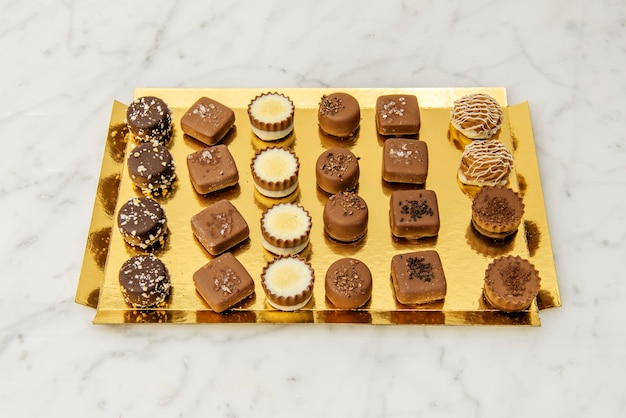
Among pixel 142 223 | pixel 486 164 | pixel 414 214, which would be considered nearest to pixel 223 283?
pixel 142 223

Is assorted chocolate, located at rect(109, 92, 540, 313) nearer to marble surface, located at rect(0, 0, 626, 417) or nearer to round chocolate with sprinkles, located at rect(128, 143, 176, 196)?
round chocolate with sprinkles, located at rect(128, 143, 176, 196)

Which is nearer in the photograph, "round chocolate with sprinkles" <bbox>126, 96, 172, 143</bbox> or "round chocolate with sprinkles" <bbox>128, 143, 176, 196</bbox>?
"round chocolate with sprinkles" <bbox>128, 143, 176, 196</bbox>

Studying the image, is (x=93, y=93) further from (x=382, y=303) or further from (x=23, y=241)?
(x=382, y=303)

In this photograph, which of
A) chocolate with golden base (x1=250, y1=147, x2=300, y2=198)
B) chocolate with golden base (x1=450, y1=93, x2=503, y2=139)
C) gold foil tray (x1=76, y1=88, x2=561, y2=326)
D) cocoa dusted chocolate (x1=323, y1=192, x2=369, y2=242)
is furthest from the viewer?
chocolate with golden base (x1=450, y1=93, x2=503, y2=139)

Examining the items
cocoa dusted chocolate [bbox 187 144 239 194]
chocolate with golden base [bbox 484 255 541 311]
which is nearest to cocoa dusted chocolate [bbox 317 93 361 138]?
cocoa dusted chocolate [bbox 187 144 239 194]

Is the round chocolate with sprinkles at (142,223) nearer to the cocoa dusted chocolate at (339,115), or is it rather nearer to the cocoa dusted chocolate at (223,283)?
the cocoa dusted chocolate at (223,283)
